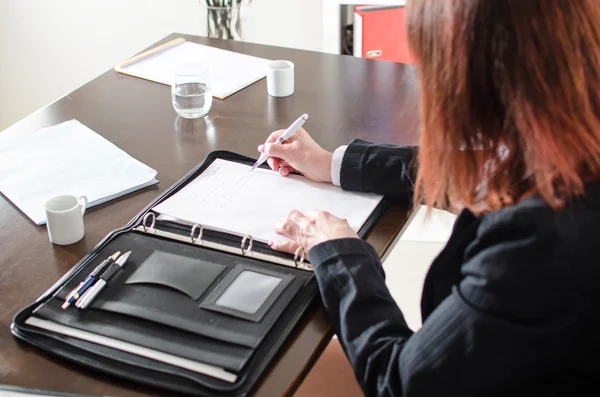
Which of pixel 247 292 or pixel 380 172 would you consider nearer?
pixel 247 292

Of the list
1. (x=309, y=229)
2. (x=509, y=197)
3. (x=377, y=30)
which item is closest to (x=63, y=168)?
(x=309, y=229)

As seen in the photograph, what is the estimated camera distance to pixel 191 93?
152 cm

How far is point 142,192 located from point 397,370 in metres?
0.60

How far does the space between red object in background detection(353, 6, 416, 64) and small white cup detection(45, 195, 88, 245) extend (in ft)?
4.99

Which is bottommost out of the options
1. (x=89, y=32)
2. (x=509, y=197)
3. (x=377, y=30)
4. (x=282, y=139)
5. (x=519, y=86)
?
(x=89, y=32)

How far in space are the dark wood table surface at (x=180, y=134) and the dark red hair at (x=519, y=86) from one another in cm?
31

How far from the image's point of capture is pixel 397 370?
34.5 inches

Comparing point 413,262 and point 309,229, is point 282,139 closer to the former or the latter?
point 309,229

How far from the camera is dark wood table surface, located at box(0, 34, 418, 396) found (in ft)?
2.87

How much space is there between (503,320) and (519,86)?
0.87 ft

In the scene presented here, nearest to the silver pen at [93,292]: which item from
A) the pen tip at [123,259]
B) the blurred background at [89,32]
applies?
the pen tip at [123,259]

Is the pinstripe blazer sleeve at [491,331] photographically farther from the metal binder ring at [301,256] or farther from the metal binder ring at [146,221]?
the metal binder ring at [146,221]

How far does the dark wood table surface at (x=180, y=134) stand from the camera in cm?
88

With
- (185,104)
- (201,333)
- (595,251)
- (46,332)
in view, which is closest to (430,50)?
(595,251)
